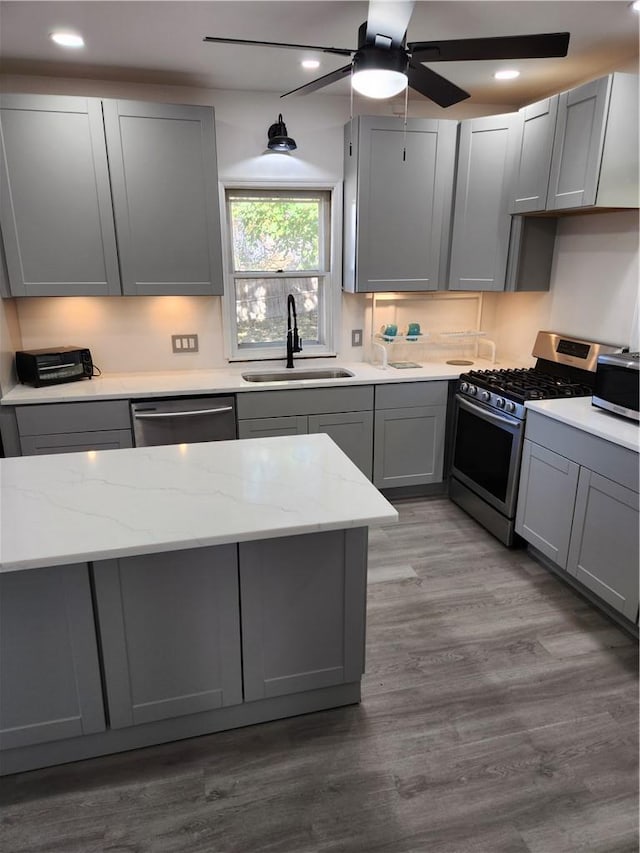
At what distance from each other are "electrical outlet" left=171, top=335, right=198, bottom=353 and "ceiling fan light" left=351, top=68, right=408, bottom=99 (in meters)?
2.14

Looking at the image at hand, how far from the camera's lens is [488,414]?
320cm

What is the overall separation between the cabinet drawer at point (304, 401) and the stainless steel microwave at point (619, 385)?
137 cm

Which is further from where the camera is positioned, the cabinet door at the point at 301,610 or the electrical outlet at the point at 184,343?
the electrical outlet at the point at 184,343

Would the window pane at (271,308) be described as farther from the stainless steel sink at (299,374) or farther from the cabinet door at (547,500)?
the cabinet door at (547,500)

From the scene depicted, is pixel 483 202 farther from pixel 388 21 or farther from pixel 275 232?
pixel 388 21

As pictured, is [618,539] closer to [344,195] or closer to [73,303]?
[344,195]

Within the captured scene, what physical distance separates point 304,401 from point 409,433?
0.78m

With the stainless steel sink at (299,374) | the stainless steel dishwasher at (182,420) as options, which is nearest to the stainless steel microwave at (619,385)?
the stainless steel sink at (299,374)

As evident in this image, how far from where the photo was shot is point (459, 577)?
288 centimetres

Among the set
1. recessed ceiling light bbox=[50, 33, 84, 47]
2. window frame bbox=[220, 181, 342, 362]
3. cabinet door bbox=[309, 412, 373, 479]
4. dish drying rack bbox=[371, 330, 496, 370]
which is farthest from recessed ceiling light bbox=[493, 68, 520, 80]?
recessed ceiling light bbox=[50, 33, 84, 47]

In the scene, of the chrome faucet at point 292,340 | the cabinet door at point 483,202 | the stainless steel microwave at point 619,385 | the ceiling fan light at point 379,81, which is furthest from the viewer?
the chrome faucet at point 292,340

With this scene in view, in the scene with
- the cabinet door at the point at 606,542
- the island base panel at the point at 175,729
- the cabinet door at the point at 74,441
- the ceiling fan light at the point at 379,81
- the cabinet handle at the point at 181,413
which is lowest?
the island base panel at the point at 175,729

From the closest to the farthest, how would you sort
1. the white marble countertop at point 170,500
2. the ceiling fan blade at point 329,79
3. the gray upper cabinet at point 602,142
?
the white marble countertop at point 170,500 < the ceiling fan blade at point 329,79 < the gray upper cabinet at point 602,142

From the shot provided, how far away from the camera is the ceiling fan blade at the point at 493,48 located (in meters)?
1.86
